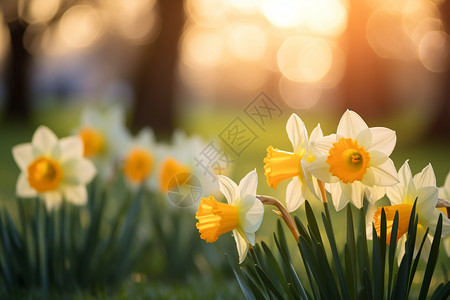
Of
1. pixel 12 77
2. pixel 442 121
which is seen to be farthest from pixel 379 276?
pixel 12 77

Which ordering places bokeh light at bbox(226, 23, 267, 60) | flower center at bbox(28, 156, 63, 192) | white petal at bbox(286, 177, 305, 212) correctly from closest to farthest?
1. white petal at bbox(286, 177, 305, 212)
2. flower center at bbox(28, 156, 63, 192)
3. bokeh light at bbox(226, 23, 267, 60)

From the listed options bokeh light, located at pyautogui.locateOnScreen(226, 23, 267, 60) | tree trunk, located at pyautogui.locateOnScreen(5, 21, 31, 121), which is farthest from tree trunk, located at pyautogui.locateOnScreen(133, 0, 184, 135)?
tree trunk, located at pyautogui.locateOnScreen(5, 21, 31, 121)

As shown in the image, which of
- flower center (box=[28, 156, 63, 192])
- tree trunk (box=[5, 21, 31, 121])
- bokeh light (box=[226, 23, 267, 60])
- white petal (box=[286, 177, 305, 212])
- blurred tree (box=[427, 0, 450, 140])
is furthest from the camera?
tree trunk (box=[5, 21, 31, 121])

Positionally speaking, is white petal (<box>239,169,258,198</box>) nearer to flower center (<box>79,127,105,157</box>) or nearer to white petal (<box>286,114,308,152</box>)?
white petal (<box>286,114,308,152</box>)

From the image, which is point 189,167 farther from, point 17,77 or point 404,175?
point 17,77

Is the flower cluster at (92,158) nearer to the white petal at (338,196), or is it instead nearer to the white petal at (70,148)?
the white petal at (70,148)

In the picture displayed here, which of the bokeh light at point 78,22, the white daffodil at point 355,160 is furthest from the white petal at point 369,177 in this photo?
the bokeh light at point 78,22

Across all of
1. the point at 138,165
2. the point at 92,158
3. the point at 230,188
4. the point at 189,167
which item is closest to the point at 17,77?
the point at 92,158
